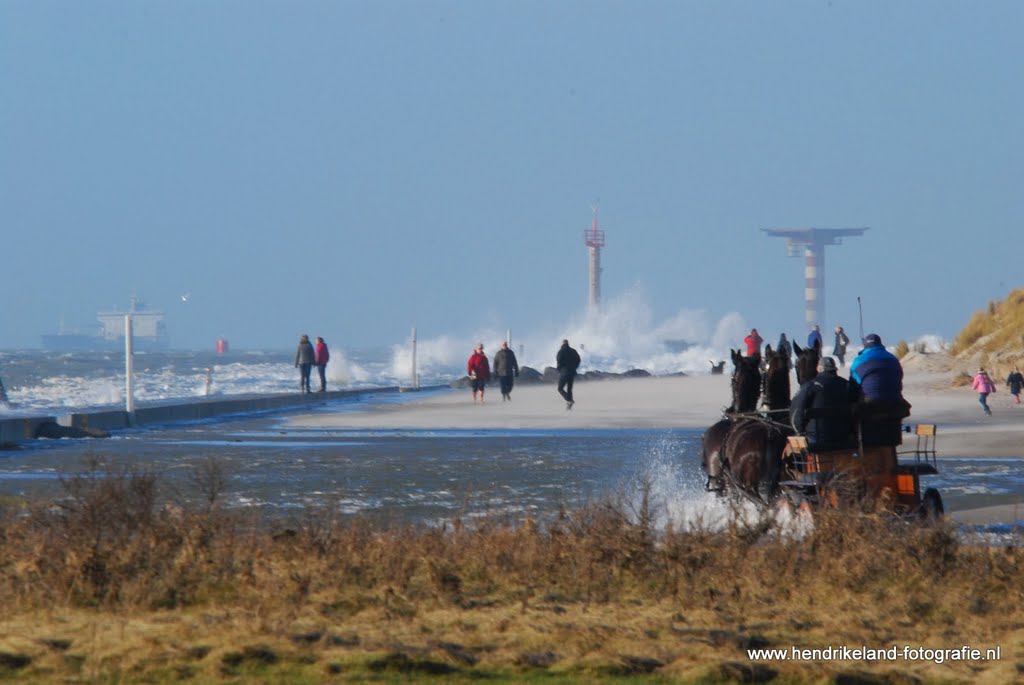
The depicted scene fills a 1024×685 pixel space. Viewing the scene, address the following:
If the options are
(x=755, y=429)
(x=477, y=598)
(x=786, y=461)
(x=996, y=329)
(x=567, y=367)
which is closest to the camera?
(x=477, y=598)

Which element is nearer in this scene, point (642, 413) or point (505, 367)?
point (642, 413)

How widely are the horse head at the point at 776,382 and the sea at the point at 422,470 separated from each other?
996 mm

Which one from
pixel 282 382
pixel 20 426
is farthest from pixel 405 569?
pixel 282 382

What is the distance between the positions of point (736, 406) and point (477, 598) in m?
5.20

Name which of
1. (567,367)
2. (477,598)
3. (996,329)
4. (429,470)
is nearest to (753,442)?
(477,598)

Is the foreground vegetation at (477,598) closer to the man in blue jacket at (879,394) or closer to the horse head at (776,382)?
the man in blue jacket at (879,394)

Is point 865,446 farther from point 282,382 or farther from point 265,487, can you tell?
point 282,382

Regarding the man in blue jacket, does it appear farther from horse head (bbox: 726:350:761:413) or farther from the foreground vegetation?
the foreground vegetation

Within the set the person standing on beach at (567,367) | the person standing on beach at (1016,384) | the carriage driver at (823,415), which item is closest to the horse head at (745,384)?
the carriage driver at (823,415)

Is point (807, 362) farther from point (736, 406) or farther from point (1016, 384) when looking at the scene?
point (1016, 384)

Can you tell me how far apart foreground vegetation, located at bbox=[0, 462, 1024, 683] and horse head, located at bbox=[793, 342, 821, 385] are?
8.58 ft

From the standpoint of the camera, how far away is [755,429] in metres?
13.3

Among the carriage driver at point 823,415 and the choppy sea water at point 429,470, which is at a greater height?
the carriage driver at point 823,415

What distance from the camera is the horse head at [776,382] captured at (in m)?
13.8
